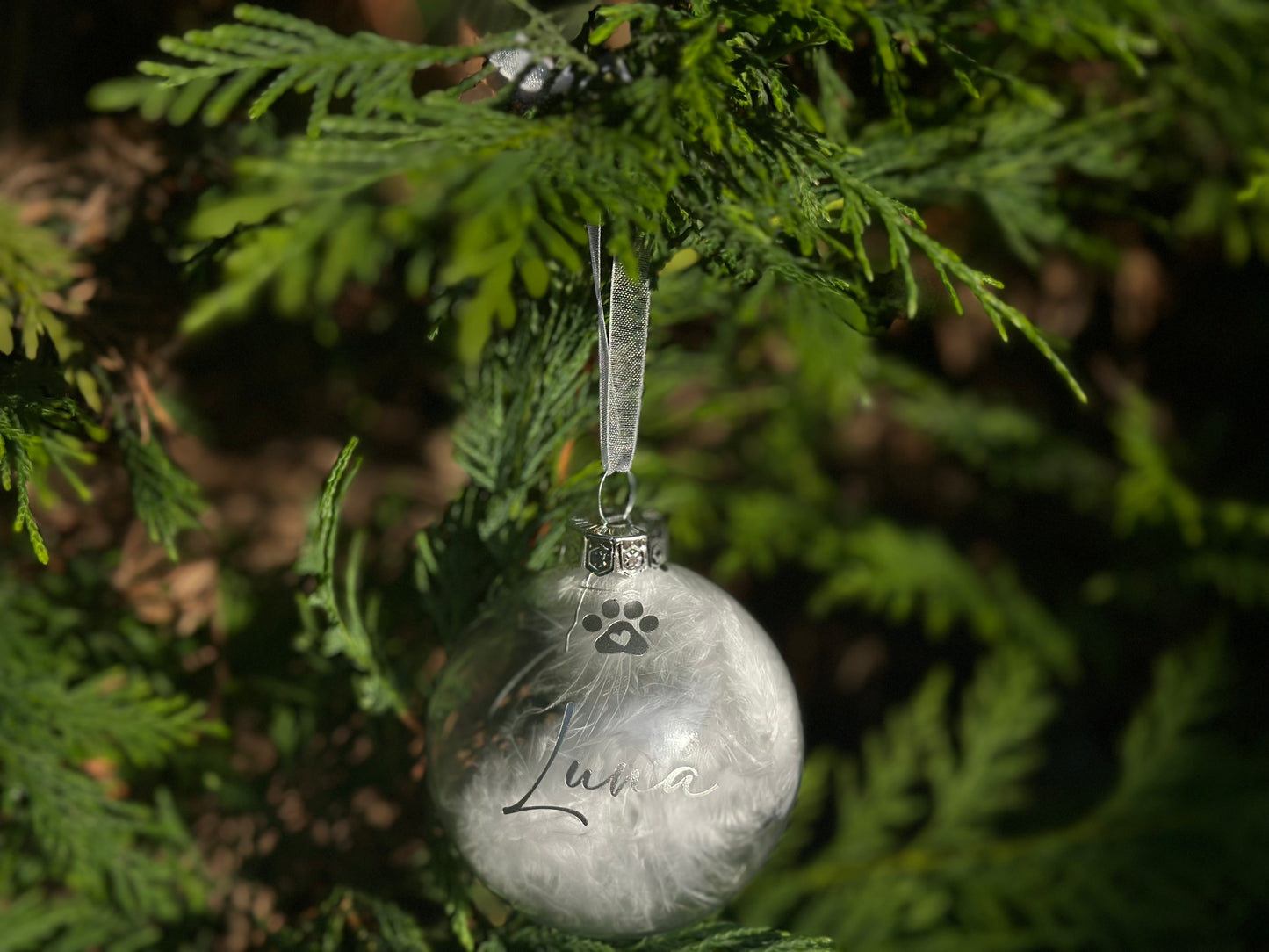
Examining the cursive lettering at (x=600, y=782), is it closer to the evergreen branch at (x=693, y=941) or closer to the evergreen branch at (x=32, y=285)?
the evergreen branch at (x=693, y=941)

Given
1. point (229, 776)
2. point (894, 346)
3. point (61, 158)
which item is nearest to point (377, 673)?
point (229, 776)

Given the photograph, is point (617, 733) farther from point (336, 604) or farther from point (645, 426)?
point (645, 426)

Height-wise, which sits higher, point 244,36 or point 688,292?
point 244,36

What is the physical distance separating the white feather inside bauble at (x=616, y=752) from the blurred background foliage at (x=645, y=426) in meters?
0.10

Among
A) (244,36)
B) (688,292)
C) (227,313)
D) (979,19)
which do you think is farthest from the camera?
(227,313)

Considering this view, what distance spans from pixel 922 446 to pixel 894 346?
0.18m

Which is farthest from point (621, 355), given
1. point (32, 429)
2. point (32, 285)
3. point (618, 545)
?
point (32, 285)

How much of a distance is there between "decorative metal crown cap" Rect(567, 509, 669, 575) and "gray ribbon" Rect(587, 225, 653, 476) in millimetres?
41

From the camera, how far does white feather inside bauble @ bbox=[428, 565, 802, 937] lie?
556 mm

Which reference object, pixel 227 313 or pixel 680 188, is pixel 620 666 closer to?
pixel 680 188

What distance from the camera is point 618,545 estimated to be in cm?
59

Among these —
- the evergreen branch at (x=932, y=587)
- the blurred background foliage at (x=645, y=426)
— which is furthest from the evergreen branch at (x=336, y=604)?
the evergreen branch at (x=932, y=587)

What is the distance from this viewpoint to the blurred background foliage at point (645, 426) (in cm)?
55

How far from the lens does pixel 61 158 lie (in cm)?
91
